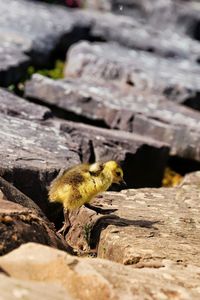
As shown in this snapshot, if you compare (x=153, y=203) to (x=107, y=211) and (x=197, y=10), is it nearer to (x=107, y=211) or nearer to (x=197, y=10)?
(x=107, y=211)

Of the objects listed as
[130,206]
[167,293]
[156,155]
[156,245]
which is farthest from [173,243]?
[156,155]

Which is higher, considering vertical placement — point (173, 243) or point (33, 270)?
point (33, 270)

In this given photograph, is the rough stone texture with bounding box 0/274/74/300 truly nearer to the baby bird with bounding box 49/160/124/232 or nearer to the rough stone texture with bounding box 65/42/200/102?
the baby bird with bounding box 49/160/124/232

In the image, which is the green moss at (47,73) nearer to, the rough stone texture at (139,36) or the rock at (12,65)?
the rock at (12,65)

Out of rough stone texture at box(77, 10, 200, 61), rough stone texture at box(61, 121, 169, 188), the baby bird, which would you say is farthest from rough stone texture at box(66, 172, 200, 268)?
rough stone texture at box(77, 10, 200, 61)

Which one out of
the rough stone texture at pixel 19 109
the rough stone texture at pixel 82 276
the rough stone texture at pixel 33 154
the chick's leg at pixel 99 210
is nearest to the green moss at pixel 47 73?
the rough stone texture at pixel 19 109

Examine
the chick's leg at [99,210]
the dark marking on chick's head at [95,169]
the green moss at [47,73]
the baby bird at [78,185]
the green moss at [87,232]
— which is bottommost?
the green moss at [87,232]
